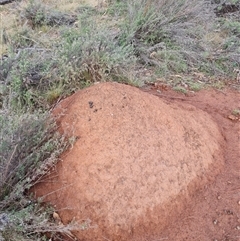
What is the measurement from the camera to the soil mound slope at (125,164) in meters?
2.48

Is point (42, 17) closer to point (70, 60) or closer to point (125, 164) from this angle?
point (70, 60)

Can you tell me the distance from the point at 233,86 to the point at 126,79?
4.08ft

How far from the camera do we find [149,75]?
4246 mm

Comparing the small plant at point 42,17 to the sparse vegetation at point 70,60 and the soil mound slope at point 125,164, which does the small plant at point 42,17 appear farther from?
the soil mound slope at point 125,164

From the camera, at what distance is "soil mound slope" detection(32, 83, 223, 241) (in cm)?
248

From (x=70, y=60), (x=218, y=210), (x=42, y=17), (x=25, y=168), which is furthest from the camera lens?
(x=42, y=17)

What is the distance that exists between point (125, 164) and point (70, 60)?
1.56 metres

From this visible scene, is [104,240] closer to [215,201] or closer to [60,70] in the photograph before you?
[215,201]

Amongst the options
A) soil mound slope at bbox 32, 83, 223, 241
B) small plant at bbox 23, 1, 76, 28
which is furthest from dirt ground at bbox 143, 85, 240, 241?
small plant at bbox 23, 1, 76, 28

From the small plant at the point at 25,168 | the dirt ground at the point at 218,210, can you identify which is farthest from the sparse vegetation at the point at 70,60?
the dirt ground at the point at 218,210

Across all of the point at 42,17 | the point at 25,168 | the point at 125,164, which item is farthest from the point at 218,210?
the point at 42,17

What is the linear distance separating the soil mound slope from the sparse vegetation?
0.16 meters

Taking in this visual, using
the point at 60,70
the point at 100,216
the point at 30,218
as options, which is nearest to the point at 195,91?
the point at 60,70

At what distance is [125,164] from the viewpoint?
2.61 metres
